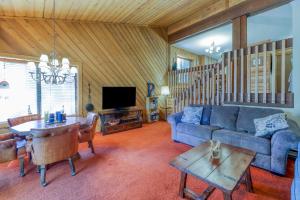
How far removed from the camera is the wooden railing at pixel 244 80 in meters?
3.38

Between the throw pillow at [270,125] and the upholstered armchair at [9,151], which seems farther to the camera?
the throw pillow at [270,125]

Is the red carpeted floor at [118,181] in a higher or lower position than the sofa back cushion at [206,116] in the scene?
lower

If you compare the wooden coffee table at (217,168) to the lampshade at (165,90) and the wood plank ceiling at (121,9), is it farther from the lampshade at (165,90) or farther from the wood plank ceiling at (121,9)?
the lampshade at (165,90)

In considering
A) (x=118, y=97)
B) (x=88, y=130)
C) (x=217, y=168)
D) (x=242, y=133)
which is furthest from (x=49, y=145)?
(x=242, y=133)

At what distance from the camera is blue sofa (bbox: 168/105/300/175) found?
240cm

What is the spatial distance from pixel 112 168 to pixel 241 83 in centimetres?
348

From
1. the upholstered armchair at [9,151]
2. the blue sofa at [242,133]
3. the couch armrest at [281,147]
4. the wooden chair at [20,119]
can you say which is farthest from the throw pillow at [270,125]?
the wooden chair at [20,119]

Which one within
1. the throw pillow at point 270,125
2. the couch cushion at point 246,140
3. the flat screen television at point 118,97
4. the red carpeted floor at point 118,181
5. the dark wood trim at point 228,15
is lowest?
the red carpeted floor at point 118,181

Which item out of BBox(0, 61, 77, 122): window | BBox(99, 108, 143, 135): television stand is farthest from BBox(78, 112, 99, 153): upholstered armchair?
BBox(0, 61, 77, 122): window

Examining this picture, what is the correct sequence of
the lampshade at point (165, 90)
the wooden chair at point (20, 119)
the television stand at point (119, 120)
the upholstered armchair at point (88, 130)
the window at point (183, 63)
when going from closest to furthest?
the wooden chair at point (20, 119) → the upholstered armchair at point (88, 130) → the television stand at point (119, 120) → the lampshade at point (165, 90) → the window at point (183, 63)

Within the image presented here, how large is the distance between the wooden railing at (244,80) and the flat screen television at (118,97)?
5.63 ft

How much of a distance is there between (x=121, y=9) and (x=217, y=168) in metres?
4.35

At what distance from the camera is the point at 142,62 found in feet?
19.7

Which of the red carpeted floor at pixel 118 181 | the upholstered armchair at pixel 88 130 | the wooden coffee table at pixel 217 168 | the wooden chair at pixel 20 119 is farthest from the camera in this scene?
the upholstered armchair at pixel 88 130
